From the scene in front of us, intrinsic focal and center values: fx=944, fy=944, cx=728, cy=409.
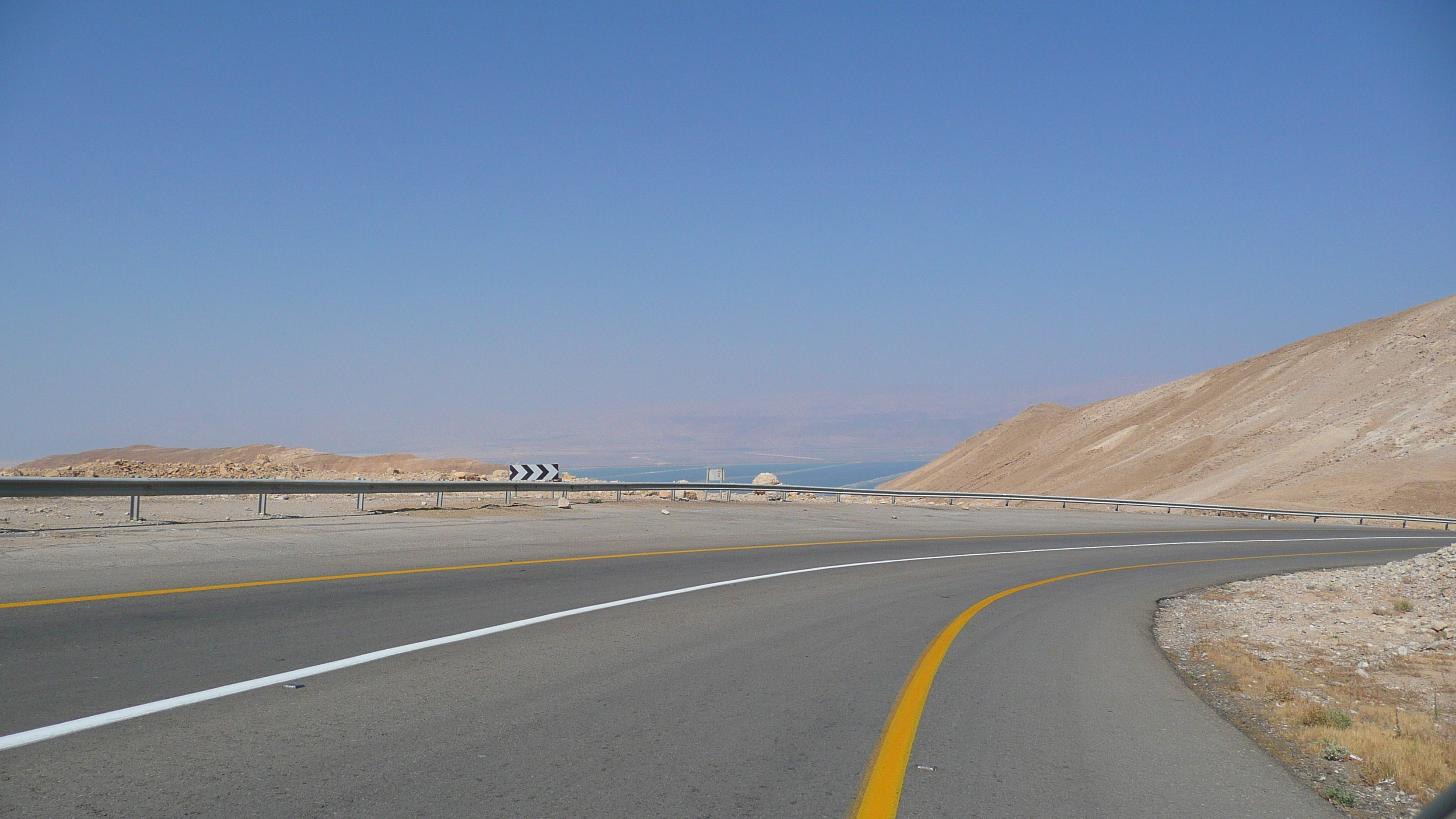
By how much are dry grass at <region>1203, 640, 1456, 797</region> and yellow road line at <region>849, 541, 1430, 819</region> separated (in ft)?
8.75

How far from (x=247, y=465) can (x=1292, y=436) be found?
70.9 m

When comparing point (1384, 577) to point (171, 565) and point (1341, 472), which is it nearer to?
point (171, 565)

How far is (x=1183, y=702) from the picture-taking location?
7801 mm

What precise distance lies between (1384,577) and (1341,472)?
171 feet

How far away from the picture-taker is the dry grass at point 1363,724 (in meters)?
5.92

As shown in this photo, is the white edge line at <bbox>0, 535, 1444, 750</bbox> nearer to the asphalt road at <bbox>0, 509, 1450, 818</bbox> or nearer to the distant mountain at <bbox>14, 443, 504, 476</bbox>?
the asphalt road at <bbox>0, 509, 1450, 818</bbox>

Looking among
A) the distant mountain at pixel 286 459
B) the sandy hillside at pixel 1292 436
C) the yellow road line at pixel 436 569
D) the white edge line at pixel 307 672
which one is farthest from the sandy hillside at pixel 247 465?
the sandy hillside at pixel 1292 436

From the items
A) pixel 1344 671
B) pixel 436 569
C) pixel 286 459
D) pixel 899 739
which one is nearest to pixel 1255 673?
pixel 1344 671

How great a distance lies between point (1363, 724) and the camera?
7.22 metres

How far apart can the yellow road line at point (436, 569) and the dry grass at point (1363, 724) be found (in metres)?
9.50

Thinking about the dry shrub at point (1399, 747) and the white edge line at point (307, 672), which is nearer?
the white edge line at point (307, 672)

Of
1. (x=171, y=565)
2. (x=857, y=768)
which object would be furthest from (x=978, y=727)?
(x=171, y=565)

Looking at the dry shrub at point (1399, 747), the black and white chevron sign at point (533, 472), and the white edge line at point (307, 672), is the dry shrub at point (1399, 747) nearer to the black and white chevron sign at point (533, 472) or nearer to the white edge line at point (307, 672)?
the white edge line at point (307, 672)

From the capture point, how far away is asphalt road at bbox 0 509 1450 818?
4.61 metres
